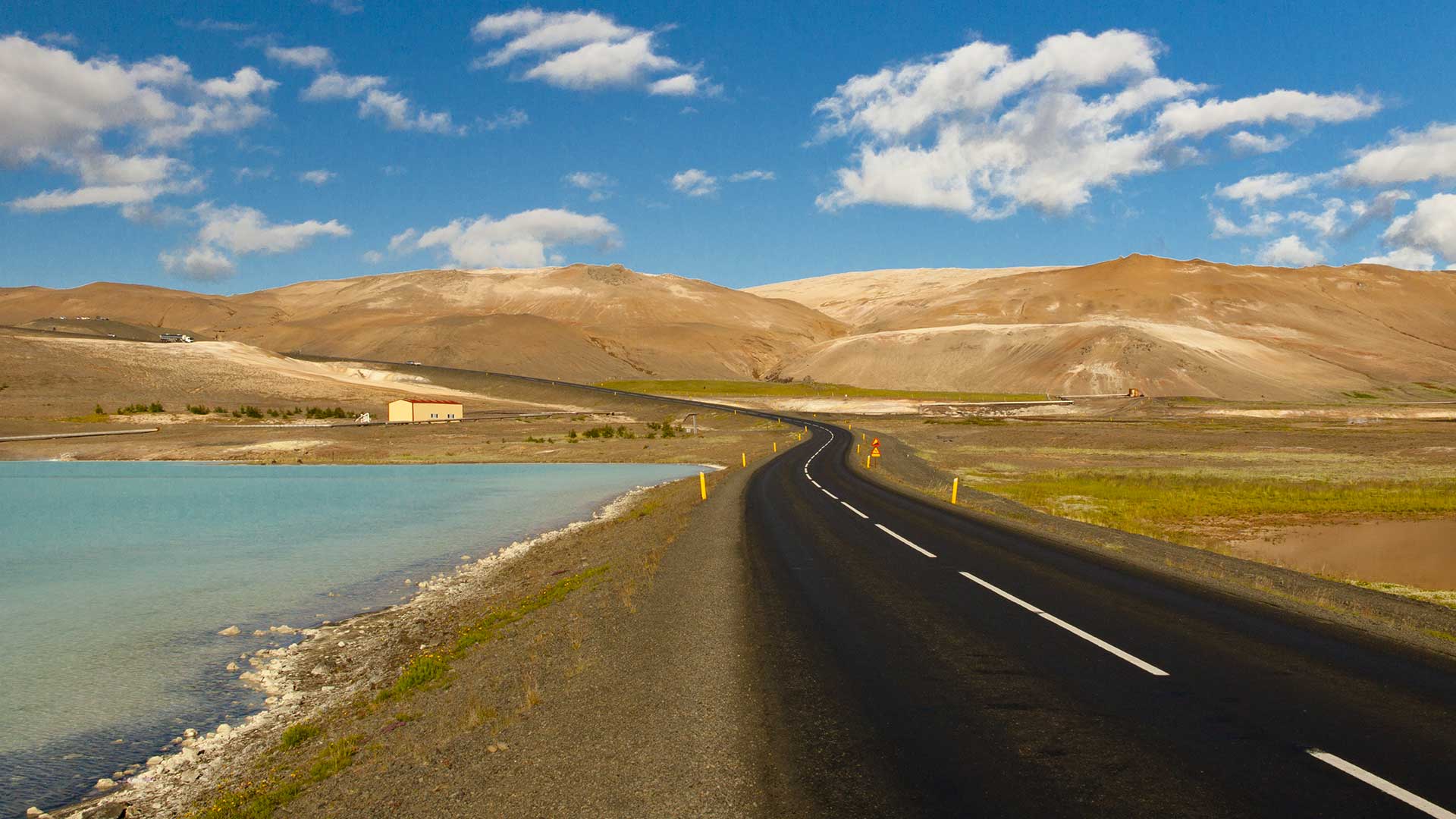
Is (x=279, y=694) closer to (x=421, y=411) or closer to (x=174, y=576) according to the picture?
(x=174, y=576)

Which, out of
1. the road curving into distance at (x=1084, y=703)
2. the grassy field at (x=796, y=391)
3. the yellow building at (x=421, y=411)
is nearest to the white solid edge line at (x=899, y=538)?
the road curving into distance at (x=1084, y=703)

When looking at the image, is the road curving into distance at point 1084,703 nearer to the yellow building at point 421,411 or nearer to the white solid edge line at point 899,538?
the white solid edge line at point 899,538

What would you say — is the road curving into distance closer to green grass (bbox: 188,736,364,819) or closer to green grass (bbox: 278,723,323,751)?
green grass (bbox: 188,736,364,819)

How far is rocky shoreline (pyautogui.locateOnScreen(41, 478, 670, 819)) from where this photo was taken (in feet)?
31.1

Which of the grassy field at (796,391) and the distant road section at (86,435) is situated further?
the grassy field at (796,391)

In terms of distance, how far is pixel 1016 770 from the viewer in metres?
6.93

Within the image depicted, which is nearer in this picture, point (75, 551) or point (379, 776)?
point (379, 776)

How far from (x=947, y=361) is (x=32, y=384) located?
527ft

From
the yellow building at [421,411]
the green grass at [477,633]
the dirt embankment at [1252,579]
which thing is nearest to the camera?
the green grass at [477,633]

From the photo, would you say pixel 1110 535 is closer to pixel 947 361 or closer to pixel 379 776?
pixel 379 776

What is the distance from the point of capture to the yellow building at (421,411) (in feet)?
344

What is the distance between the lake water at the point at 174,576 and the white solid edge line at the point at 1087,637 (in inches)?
475

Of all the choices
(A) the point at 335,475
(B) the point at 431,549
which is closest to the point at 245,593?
(B) the point at 431,549

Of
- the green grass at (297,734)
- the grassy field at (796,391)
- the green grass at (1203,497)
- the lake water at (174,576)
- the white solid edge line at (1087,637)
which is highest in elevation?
the grassy field at (796,391)
